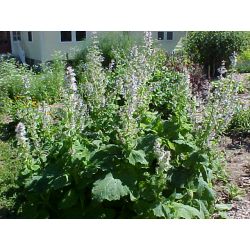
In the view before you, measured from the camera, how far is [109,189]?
2.93 metres

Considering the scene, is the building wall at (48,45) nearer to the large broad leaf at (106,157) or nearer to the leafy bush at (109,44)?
the leafy bush at (109,44)

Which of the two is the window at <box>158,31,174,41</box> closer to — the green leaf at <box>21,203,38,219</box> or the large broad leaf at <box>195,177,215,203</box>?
the large broad leaf at <box>195,177,215,203</box>

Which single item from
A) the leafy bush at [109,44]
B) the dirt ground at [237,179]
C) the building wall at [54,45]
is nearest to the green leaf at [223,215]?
the dirt ground at [237,179]

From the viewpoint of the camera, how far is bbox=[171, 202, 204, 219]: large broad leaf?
3057 mm

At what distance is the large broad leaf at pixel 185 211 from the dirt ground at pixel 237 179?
71 centimetres

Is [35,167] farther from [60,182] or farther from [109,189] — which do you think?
[109,189]

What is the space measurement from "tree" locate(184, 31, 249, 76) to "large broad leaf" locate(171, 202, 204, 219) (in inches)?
358

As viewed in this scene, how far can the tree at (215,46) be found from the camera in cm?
1179

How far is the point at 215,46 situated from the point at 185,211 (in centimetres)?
1002

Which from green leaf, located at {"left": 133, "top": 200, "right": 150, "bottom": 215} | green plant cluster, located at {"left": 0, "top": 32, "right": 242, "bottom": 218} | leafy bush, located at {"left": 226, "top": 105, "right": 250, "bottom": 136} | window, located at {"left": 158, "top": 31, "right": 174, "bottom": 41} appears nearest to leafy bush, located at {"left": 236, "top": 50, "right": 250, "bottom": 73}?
leafy bush, located at {"left": 226, "top": 105, "right": 250, "bottom": 136}

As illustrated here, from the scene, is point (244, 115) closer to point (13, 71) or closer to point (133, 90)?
point (133, 90)

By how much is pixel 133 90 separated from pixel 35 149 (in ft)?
4.49

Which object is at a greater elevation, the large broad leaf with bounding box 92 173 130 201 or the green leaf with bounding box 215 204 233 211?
the large broad leaf with bounding box 92 173 130 201

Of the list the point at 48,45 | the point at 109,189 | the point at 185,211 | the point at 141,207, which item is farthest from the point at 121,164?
the point at 48,45
